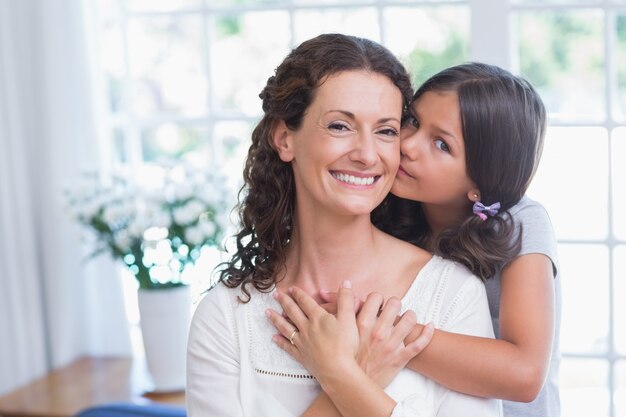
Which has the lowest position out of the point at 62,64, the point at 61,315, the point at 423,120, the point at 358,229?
the point at 61,315

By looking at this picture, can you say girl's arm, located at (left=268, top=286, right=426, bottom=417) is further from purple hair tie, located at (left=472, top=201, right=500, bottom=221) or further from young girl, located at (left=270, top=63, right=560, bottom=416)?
purple hair tie, located at (left=472, top=201, right=500, bottom=221)

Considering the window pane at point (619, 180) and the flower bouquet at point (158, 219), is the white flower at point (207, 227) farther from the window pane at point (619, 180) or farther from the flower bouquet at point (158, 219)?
the window pane at point (619, 180)

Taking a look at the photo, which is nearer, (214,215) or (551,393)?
(551,393)

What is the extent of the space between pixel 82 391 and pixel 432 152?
5.95 ft

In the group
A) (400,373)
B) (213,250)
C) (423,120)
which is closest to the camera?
(400,373)

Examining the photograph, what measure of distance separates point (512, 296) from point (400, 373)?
282 mm

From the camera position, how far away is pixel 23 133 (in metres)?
3.55

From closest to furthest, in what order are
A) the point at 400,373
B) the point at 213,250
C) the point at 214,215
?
the point at 400,373 < the point at 214,215 < the point at 213,250

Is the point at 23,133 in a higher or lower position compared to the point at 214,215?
higher

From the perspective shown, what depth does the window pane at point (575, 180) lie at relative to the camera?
10.5 ft

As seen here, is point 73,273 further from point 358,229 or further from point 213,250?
point 358,229

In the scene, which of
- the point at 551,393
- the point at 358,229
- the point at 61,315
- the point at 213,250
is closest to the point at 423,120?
the point at 358,229

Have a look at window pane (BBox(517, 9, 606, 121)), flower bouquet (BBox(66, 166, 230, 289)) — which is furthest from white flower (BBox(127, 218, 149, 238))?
window pane (BBox(517, 9, 606, 121))

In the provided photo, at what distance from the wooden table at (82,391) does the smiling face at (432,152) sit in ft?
4.87
